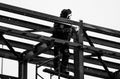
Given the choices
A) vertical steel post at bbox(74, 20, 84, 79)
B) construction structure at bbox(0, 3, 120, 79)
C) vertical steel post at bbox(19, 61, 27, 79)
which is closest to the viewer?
construction structure at bbox(0, 3, 120, 79)

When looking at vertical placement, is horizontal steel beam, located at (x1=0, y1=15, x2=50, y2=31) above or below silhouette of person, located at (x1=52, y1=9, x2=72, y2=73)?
above

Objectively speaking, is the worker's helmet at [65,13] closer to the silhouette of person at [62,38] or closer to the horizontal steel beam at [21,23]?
the silhouette of person at [62,38]

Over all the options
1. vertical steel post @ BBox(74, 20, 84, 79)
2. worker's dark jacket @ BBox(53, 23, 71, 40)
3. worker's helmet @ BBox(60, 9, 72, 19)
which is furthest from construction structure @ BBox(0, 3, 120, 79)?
worker's helmet @ BBox(60, 9, 72, 19)

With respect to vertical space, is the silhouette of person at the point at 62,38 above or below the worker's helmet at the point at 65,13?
below

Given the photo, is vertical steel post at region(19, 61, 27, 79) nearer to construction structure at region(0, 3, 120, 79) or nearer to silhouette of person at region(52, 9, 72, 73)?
construction structure at region(0, 3, 120, 79)

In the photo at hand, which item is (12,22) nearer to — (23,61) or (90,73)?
(23,61)

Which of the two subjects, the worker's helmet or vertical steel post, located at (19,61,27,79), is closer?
the worker's helmet

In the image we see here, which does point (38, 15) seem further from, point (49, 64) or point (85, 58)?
point (85, 58)

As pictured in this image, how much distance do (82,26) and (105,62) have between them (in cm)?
321

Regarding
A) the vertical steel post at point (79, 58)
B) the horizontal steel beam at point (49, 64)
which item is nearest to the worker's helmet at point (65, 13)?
the vertical steel post at point (79, 58)

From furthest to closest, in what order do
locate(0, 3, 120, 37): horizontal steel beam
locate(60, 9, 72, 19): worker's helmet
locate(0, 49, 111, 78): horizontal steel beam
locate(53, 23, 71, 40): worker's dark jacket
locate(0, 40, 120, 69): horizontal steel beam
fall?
locate(0, 49, 111, 78): horizontal steel beam, locate(0, 40, 120, 69): horizontal steel beam, locate(60, 9, 72, 19): worker's helmet, locate(53, 23, 71, 40): worker's dark jacket, locate(0, 3, 120, 37): horizontal steel beam

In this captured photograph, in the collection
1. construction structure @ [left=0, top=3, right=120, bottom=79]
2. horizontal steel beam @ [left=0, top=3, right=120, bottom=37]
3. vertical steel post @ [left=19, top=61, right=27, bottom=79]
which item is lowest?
vertical steel post @ [left=19, top=61, right=27, bottom=79]

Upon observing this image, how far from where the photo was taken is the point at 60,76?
20.1 metres

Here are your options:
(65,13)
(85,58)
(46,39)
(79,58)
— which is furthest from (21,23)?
(85,58)
